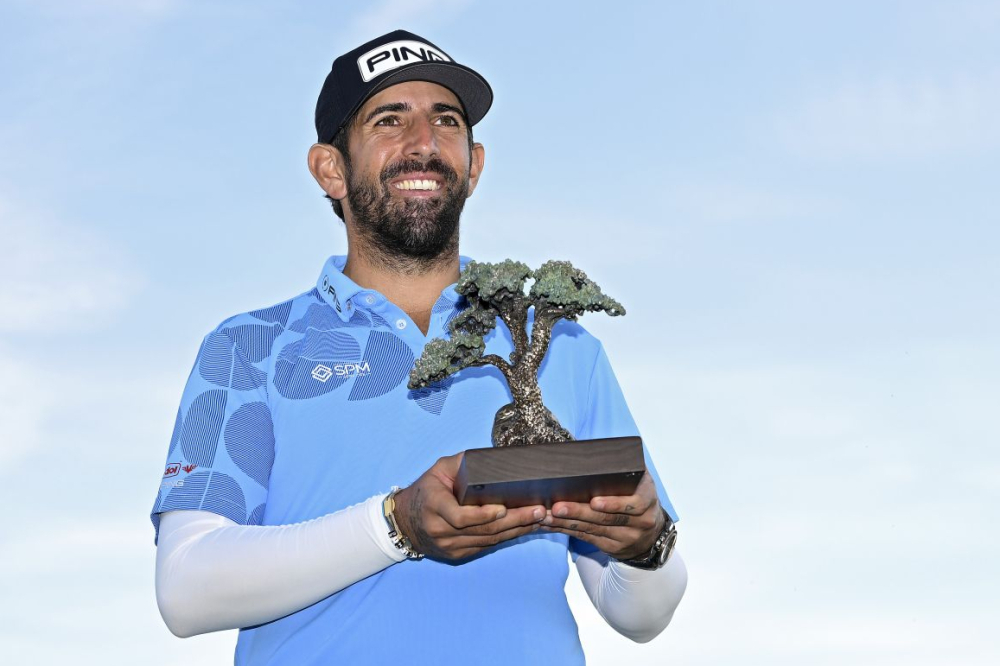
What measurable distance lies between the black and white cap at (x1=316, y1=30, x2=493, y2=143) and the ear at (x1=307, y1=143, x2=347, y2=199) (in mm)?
96

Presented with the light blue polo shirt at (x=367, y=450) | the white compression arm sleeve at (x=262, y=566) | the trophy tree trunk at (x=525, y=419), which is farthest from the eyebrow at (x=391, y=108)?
the white compression arm sleeve at (x=262, y=566)

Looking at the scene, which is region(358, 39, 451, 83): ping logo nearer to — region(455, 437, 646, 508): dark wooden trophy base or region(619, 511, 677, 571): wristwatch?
region(455, 437, 646, 508): dark wooden trophy base

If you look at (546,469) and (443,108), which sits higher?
(443,108)

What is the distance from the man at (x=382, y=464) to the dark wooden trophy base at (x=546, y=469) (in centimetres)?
13

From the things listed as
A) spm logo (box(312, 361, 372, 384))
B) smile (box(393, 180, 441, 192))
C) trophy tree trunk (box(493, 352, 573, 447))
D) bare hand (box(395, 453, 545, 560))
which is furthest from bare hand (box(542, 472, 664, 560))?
smile (box(393, 180, 441, 192))

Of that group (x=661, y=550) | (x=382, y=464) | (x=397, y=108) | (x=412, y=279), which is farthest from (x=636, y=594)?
(x=397, y=108)

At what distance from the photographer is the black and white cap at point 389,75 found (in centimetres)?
584

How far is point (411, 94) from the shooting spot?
5902 mm

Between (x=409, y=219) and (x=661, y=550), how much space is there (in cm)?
201

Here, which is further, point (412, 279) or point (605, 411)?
point (412, 279)

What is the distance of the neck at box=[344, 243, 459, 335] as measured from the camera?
593 centimetres

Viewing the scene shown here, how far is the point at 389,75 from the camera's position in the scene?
5.81 m

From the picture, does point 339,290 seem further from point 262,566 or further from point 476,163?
point 262,566

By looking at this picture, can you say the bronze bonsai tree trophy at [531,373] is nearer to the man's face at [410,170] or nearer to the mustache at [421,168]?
the man's face at [410,170]
